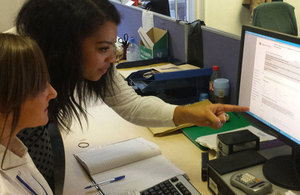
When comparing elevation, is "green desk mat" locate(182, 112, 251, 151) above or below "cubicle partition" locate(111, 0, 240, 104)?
below

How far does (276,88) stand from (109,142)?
0.65m

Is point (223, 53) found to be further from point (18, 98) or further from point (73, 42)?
point (18, 98)

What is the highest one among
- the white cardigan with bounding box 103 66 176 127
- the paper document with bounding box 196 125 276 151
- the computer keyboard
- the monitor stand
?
the white cardigan with bounding box 103 66 176 127

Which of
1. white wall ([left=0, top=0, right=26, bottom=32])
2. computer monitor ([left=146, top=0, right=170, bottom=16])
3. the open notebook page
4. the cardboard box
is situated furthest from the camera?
computer monitor ([left=146, top=0, right=170, bottom=16])

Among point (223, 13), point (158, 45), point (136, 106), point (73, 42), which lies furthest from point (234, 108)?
point (223, 13)

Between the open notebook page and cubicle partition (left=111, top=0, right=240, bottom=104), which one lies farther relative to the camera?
cubicle partition (left=111, top=0, right=240, bottom=104)

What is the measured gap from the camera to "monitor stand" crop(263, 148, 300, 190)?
2.81ft

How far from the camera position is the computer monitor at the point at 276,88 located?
2.79ft

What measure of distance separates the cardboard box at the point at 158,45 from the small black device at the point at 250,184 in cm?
125

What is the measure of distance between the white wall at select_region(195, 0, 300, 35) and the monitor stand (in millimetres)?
2897

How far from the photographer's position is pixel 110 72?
3.97 feet

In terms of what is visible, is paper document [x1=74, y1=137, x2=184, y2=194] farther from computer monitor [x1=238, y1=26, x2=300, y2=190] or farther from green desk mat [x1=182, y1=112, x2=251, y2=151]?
computer monitor [x1=238, y1=26, x2=300, y2=190]

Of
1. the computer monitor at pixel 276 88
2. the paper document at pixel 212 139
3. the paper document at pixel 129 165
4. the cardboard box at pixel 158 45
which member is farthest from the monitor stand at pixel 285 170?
the cardboard box at pixel 158 45

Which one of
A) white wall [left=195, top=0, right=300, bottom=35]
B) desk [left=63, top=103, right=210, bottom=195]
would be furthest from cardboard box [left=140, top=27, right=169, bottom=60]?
white wall [left=195, top=0, right=300, bottom=35]
